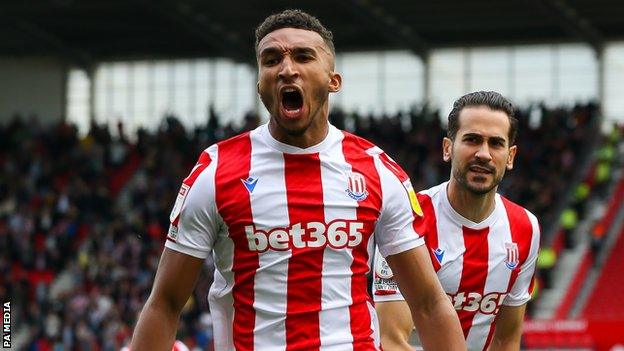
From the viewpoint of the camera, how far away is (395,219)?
4.34m

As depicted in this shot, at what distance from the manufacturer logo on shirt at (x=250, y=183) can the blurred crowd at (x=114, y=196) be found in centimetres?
1618

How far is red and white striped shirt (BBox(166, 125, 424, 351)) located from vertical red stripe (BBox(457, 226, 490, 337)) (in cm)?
149

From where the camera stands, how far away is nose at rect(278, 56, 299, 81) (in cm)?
406

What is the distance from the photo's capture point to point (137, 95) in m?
37.6

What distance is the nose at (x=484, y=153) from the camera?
18.0 feet

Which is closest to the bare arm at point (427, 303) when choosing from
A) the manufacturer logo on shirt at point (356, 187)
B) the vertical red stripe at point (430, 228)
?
the manufacturer logo on shirt at point (356, 187)

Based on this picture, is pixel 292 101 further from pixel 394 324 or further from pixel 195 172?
pixel 394 324

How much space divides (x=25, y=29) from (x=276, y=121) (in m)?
31.2

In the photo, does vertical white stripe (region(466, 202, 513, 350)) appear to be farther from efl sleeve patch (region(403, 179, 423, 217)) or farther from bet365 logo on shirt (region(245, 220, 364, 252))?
bet365 logo on shirt (region(245, 220, 364, 252))

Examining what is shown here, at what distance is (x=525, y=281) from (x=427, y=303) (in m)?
1.72

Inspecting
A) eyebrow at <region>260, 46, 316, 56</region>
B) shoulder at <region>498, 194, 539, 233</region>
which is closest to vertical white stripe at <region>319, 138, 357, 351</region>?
eyebrow at <region>260, 46, 316, 56</region>

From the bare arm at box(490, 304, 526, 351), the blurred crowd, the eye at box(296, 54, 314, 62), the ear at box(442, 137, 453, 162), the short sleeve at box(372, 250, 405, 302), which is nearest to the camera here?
the eye at box(296, 54, 314, 62)

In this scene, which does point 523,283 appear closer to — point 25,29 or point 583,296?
point 583,296
